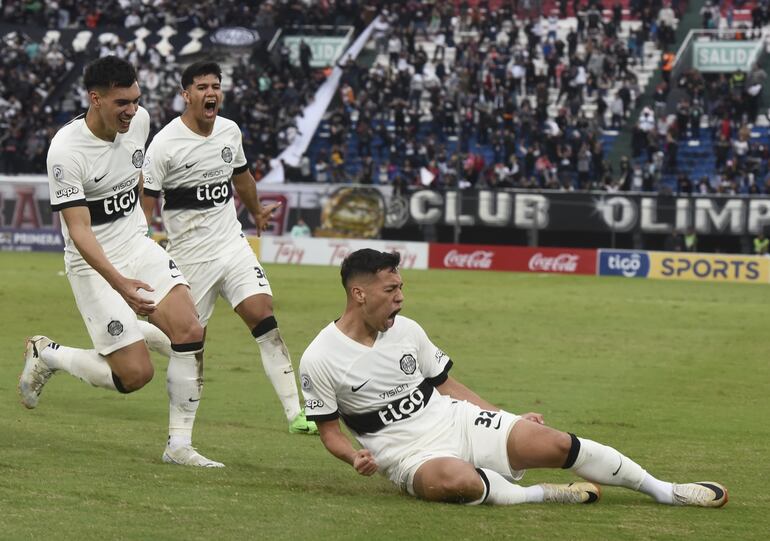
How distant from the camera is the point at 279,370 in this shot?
10602mm

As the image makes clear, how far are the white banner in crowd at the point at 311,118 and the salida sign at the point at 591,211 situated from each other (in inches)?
284

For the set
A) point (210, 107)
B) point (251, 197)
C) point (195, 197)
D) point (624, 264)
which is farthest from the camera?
point (624, 264)

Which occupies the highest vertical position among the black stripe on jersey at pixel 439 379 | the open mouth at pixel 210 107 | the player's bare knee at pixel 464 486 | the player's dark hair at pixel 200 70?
the player's dark hair at pixel 200 70

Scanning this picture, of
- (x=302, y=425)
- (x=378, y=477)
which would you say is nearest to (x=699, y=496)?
(x=378, y=477)

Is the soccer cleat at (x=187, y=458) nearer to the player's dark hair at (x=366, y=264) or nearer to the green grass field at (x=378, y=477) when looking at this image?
the green grass field at (x=378, y=477)

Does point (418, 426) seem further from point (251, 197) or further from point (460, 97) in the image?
point (460, 97)

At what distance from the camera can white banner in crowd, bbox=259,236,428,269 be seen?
133 feet

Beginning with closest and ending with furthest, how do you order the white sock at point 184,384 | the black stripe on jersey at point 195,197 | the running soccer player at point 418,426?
the running soccer player at point 418,426, the white sock at point 184,384, the black stripe on jersey at point 195,197

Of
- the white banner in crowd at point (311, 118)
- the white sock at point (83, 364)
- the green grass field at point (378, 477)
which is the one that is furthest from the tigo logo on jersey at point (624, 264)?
the white sock at point (83, 364)

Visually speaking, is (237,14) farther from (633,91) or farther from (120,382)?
(120,382)

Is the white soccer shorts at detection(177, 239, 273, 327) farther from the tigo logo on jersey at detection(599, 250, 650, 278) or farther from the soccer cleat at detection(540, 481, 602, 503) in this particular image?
the tigo logo on jersey at detection(599, 250, 650, 278)

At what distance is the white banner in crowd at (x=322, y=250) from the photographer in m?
40.7

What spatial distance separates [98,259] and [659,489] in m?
3.89

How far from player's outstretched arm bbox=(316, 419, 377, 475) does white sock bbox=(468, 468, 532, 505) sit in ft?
2.13
